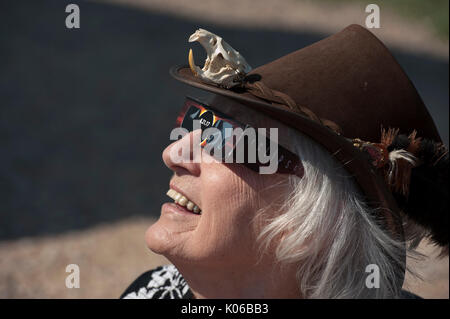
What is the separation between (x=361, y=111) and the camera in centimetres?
181

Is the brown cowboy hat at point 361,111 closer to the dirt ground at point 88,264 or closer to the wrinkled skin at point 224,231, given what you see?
the wrinkled skin at point 224,231

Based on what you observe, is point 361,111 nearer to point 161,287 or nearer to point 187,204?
point 187,204

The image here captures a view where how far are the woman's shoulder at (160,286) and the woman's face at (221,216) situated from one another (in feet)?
1.88

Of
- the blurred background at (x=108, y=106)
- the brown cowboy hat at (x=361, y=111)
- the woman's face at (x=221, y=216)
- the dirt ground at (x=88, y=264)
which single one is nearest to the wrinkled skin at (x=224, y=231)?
the woman's face at (x=221, y=216)

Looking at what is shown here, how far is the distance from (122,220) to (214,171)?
3.45m

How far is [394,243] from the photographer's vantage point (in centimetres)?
191

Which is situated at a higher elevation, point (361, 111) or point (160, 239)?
point (361, 111)

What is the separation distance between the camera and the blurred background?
14.9 ft

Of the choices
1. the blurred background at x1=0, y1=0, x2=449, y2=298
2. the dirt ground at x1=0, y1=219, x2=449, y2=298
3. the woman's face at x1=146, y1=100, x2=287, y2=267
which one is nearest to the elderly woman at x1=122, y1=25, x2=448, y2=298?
the woman's face at x1=146, y1=100, x2=287, y2=267

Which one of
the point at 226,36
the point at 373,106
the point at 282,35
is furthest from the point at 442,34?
the point at 373,106

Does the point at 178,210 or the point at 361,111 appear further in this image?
the point at 178,210

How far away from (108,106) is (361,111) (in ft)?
18.6

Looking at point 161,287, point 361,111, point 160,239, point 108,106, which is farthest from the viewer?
point 108,106

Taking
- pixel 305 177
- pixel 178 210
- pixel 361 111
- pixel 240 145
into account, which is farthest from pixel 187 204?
pixel 361 111
